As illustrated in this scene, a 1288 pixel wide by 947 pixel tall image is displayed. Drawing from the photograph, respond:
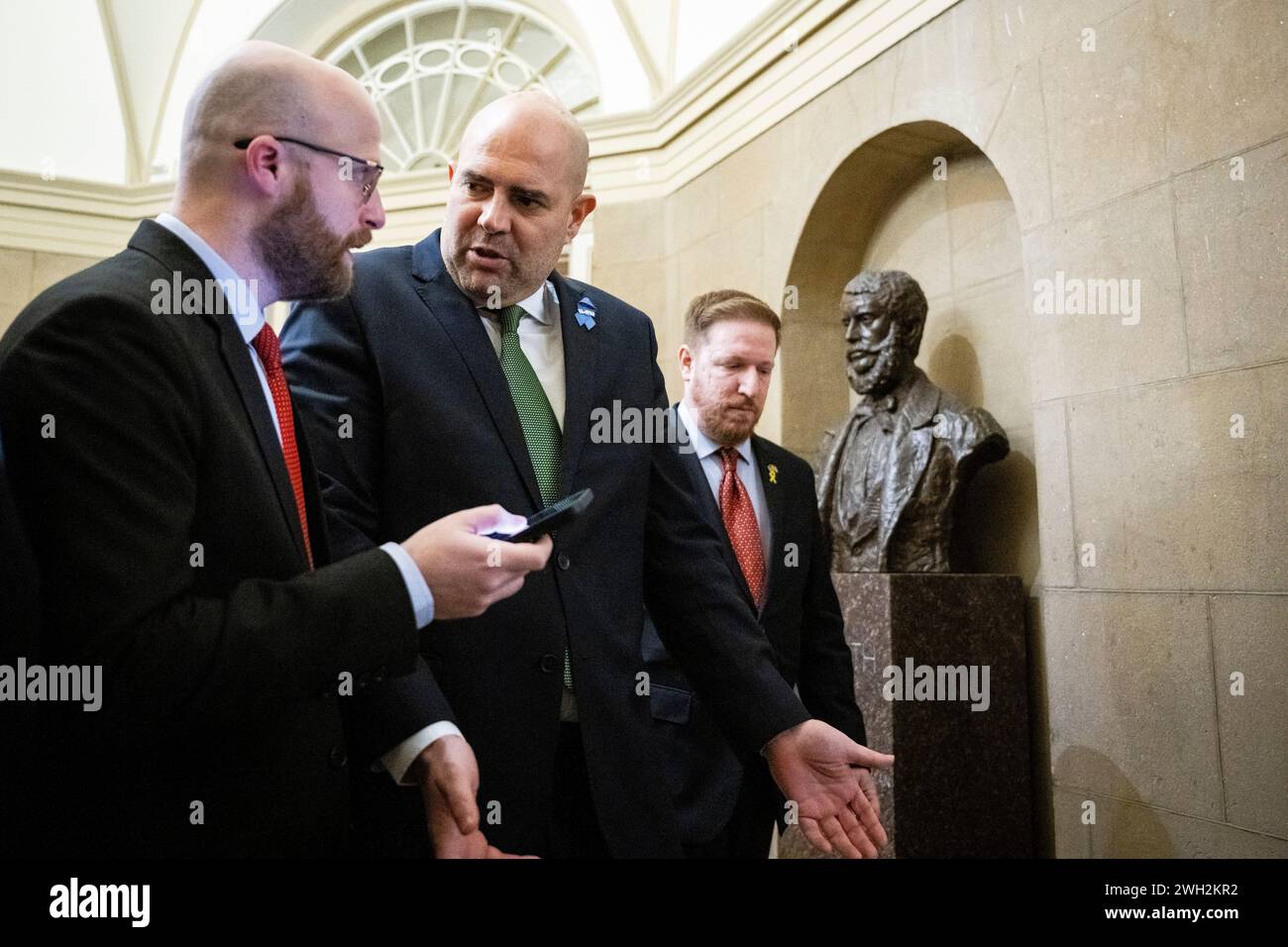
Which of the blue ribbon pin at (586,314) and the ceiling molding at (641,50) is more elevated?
the ceiling molding at (641,50)

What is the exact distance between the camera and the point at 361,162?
1540mm

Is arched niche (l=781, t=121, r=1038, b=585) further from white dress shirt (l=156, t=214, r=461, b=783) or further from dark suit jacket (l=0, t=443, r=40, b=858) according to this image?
dark suit jacket (l=0, t=443, r=40, b=858)

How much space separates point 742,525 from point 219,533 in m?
2.05

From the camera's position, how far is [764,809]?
2.80m

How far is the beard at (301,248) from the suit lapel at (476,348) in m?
0.32

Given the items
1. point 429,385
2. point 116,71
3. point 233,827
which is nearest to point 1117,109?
point 429,385

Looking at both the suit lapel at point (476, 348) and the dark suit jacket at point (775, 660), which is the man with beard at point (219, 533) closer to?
the suit lapel at point (476, 348)

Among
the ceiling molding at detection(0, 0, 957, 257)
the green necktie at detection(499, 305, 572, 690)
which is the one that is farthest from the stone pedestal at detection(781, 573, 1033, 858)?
the ceiling molding at detection(0, 0, 957, 257)

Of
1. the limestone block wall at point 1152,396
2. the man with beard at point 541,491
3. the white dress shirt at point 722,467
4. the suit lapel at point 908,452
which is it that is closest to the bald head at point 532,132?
the man with beard at point 541,491

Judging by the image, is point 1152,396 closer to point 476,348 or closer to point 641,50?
point 476,348

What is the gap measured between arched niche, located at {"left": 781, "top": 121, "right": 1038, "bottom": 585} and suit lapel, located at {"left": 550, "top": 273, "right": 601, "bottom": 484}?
3181mm

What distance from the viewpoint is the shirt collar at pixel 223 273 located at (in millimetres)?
1415

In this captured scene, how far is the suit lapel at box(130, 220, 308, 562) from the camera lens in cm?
137
